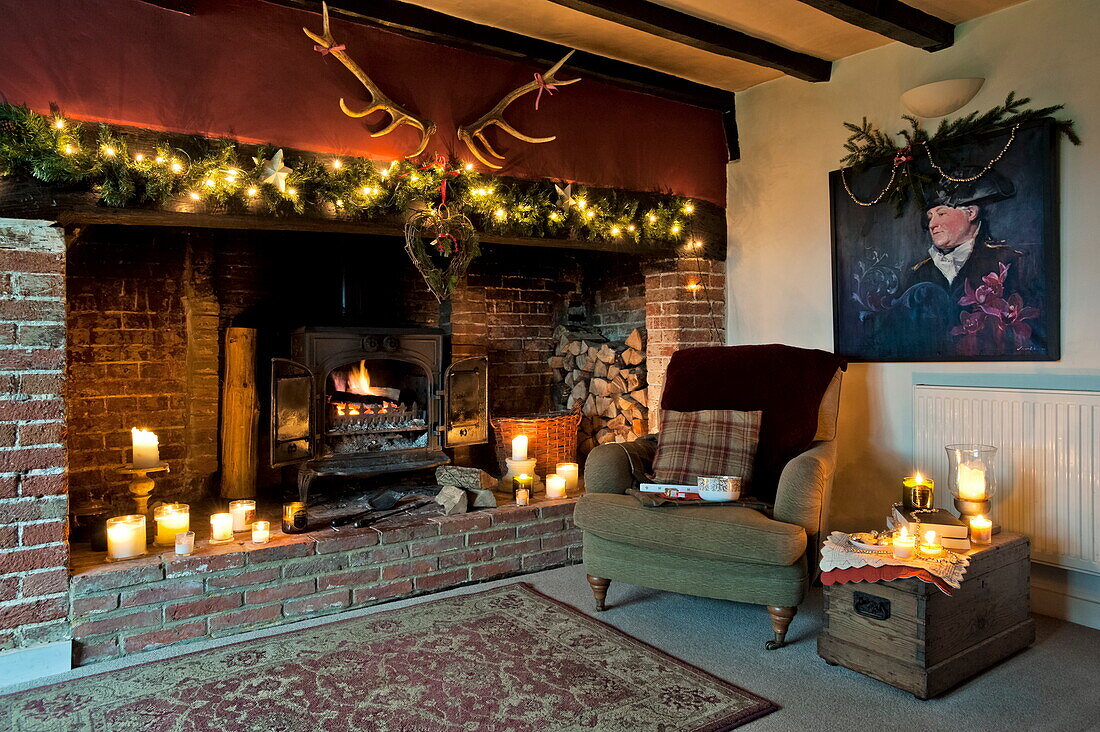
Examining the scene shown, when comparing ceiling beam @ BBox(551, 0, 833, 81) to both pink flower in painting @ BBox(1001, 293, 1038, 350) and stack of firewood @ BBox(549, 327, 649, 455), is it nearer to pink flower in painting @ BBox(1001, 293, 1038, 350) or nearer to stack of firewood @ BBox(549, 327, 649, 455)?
pink flower in painting @ BBox(1001, 293, 1038, 350)

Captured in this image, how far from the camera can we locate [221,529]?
2801 mm

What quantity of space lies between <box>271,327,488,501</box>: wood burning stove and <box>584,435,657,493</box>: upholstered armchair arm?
35.8 inches

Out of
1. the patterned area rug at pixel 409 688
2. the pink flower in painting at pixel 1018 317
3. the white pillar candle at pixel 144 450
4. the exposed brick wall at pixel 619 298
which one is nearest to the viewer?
the patterned area rug at pixel 409 688

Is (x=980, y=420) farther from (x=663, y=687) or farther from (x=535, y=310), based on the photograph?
(x=535, y=310)

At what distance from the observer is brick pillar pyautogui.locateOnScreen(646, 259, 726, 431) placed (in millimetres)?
3893

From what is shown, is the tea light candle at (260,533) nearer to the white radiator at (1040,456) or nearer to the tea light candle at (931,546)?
the tea light candle at (931,546)

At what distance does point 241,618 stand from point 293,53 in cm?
212

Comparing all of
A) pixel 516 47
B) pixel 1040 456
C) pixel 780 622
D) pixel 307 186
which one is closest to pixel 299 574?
pixel 307 186

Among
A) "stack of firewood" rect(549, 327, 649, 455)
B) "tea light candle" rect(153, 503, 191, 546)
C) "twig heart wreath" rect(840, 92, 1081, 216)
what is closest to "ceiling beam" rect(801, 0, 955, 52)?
"twig heart wreath" rect(840, 92, 1081, 216)

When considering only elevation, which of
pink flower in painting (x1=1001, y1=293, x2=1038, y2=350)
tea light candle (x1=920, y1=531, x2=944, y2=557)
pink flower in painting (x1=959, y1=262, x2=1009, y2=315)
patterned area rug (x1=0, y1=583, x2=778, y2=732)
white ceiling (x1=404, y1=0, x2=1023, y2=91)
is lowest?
patterned area rug (x1=0, y1=583, x2=778, y2=732)

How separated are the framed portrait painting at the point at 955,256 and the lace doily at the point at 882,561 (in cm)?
107

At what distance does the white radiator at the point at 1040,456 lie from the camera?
104 inches

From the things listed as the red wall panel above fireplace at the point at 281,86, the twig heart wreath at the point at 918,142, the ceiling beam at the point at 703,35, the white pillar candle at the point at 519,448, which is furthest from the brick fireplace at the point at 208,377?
the ceiling beam at the point at 703,35

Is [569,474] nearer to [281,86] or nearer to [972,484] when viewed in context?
[972,484]
